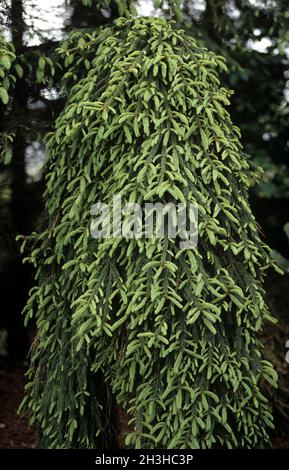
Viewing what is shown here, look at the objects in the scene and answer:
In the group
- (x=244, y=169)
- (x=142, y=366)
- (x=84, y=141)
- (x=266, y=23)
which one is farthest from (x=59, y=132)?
Result: (x=266, y=23)

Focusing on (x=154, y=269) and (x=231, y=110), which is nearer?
(x=154, y=269)

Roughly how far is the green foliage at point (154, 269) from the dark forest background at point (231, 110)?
0.69 meters

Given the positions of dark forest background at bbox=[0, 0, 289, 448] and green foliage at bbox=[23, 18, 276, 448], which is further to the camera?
dark forest background at bbox=[0, 0, 289, 448]

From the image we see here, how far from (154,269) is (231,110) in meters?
4.47

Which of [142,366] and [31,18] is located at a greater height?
[31,18]

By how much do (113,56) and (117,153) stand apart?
22.6 inches

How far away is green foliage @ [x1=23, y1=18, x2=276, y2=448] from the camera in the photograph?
2.50 m

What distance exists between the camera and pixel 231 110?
650cm

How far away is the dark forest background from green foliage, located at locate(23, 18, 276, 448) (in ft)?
2.25

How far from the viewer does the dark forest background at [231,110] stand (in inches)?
144

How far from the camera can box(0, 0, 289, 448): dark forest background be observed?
3.65 meters

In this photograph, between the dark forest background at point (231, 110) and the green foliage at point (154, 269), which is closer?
the green foliage at point (154, 269)
